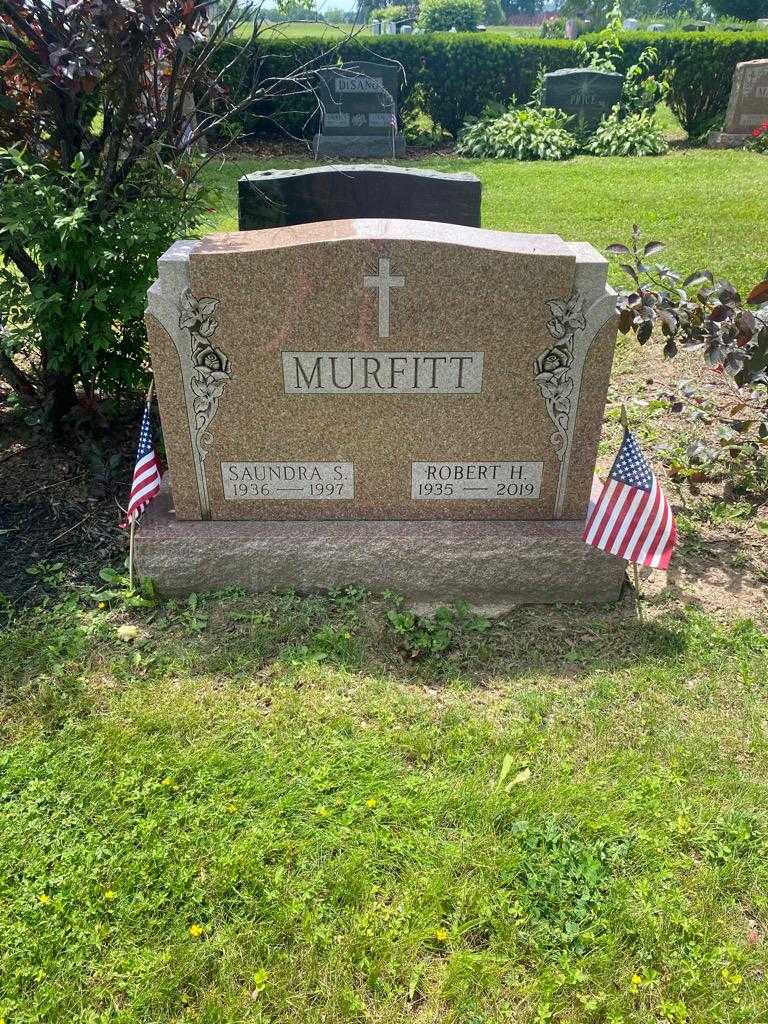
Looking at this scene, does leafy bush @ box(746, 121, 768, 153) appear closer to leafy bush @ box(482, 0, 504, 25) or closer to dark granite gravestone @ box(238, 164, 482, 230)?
dark granite gravestone @ box(238, 164, 482, 230)

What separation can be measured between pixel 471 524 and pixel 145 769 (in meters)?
1.70

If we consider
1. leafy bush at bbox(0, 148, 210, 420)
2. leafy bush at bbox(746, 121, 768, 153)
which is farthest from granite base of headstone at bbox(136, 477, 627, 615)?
leafy bush at bbox(746, 121, 768, 153)

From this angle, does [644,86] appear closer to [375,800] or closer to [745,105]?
[745,105]

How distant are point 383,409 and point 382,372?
162 millimetres

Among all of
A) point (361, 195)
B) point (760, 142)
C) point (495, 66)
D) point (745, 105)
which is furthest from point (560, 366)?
point (495, 66)

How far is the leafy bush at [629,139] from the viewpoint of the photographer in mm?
13625

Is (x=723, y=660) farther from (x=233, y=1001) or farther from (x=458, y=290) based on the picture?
(x=233, y=1001)

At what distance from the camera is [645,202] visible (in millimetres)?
9828

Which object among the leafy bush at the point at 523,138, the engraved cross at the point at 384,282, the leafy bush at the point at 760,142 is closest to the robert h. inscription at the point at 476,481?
the engraved cross at the point at 384,282

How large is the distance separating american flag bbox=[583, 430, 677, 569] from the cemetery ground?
0.37 metres

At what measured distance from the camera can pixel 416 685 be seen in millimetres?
3275

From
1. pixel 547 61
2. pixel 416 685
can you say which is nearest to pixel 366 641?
pixel 416 685

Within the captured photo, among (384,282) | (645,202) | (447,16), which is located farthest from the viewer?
(447,16)

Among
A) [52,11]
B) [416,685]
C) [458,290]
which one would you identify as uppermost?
[52,11]
